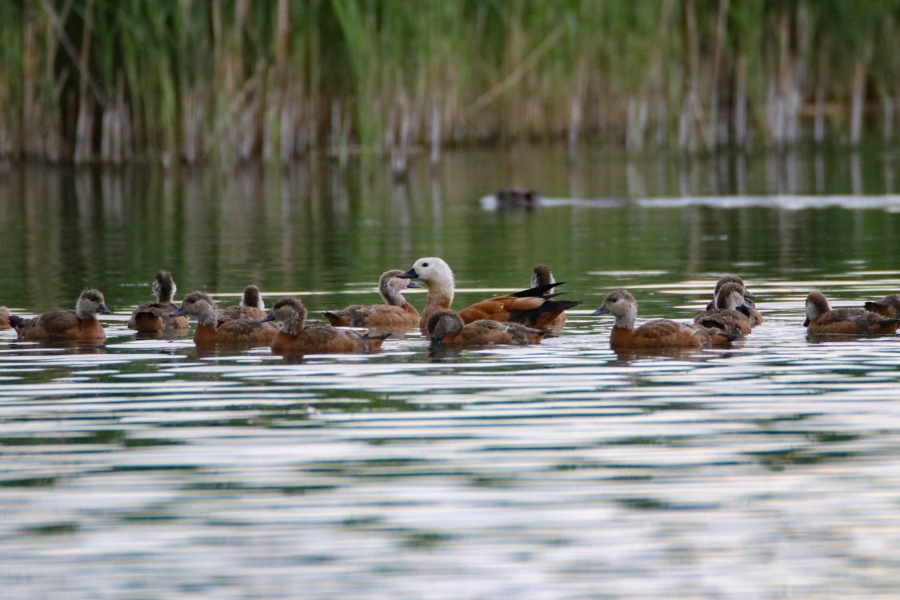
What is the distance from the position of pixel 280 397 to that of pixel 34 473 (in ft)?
7.31

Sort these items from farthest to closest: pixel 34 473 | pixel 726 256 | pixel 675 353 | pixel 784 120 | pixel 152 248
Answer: pixel 784 120 < pixel 152 248 < pixel 726 256 < pixel 675 353 < pixel 34 473

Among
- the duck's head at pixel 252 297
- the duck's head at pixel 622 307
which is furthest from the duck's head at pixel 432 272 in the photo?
the duck's head at pixel 622 307

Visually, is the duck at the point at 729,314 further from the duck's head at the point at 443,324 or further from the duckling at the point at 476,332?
the duck's head at the point at 443,324

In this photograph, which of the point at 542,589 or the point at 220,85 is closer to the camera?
the point at 542,589

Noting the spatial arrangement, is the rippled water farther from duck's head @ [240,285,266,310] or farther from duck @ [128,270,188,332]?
duck's head @ [240,285,266,310]

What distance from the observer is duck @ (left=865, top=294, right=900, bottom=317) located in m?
12.9

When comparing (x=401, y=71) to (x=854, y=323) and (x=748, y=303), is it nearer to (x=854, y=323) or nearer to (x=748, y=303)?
(x=748, y=303)

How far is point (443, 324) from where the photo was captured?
12867 mm

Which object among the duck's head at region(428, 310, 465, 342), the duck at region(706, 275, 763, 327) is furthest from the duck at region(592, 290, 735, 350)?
the duck's head at region(428, 310, 465, 342)

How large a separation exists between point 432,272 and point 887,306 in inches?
161

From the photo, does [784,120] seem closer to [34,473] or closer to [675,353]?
[675,353]

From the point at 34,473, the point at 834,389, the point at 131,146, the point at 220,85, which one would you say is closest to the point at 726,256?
the point at 834,389

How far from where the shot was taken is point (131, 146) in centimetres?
3419

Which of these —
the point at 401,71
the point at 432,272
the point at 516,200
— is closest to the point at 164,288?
the point at 432,272
